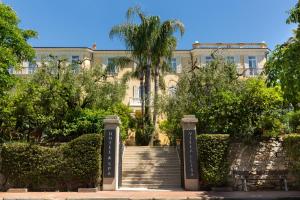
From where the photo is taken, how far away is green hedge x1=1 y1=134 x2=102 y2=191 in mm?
14392

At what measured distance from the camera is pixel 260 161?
15.1 metres

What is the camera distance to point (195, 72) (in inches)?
815

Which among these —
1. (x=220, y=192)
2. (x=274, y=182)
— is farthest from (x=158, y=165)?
(x=274, y=182)

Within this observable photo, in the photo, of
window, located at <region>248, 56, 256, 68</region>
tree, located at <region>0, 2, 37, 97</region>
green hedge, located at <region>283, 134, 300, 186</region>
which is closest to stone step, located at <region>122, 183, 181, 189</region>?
green hedge, located at <region>283, 134, 300, 186</region>

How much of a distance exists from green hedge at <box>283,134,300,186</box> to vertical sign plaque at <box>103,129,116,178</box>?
7.53 metres

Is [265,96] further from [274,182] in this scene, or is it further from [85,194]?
[85,194]

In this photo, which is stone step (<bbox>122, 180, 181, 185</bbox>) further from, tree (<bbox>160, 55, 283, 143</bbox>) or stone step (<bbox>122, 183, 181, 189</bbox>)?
tree (<bbox>160, 55, 283, 143</bbox>)

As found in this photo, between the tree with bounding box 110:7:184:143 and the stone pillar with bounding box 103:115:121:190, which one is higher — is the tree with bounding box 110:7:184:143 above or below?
above

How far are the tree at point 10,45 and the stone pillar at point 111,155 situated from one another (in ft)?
17.2

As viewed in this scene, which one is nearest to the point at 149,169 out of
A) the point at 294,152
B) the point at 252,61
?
the point at 294,152

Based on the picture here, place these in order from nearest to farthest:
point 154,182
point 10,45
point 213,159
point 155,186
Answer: point 213,159 → point 155,186 → point 154,182 → point 10,45

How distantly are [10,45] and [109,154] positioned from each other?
7.68 metres

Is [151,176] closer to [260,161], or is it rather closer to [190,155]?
[190,155]

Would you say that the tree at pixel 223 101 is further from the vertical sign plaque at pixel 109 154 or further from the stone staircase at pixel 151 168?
the vertical sign plaque at pixel 109 154
